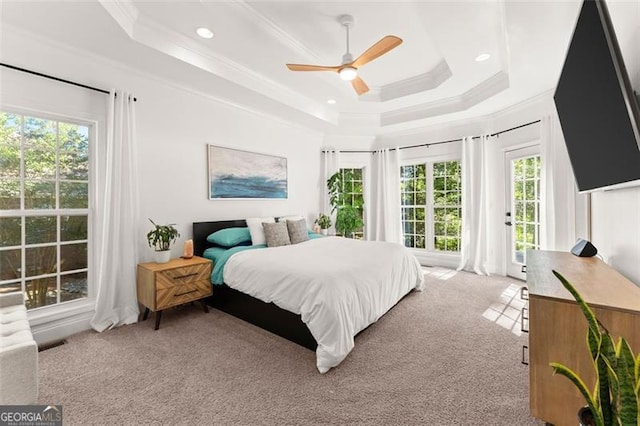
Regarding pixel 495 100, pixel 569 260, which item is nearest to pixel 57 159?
pixel 569 260

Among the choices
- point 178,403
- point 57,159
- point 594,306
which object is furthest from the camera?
point 57,159

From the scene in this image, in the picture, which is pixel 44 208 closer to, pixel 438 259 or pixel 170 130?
pixel 170 130

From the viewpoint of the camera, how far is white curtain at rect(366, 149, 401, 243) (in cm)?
573

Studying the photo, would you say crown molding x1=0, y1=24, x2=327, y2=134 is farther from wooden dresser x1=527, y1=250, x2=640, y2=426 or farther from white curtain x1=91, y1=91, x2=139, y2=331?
wooden dresser x1=527, y1=250, x2=640, y2=426

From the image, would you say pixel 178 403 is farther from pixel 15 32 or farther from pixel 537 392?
pixel 15 32

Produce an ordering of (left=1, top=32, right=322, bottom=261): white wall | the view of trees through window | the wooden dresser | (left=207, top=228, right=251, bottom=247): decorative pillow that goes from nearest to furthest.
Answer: the wooden dresser
(left=1, top=32, right=322, bottom=261): white wall
(left=207, top=228, right=251, bottom=247): decorative pillow
the view of trees through window

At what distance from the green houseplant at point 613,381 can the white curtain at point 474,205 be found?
4141 mm

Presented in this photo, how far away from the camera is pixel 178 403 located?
5.77 ft

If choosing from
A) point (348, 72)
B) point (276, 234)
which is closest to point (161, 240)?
point (276, 234)

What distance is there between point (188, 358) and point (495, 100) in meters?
4.77

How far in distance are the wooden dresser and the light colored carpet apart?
43 centimetres

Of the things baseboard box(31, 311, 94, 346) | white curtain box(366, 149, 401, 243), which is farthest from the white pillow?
white curtain box(366, 149, 401, 243)

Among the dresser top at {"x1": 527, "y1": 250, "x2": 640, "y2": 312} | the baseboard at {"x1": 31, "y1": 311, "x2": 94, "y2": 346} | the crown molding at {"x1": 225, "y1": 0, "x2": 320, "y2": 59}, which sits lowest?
the baseboard at {"x1": 31, "y1": 311, "x2": 94, "y2": 346}

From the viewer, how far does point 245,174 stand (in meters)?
4.20
